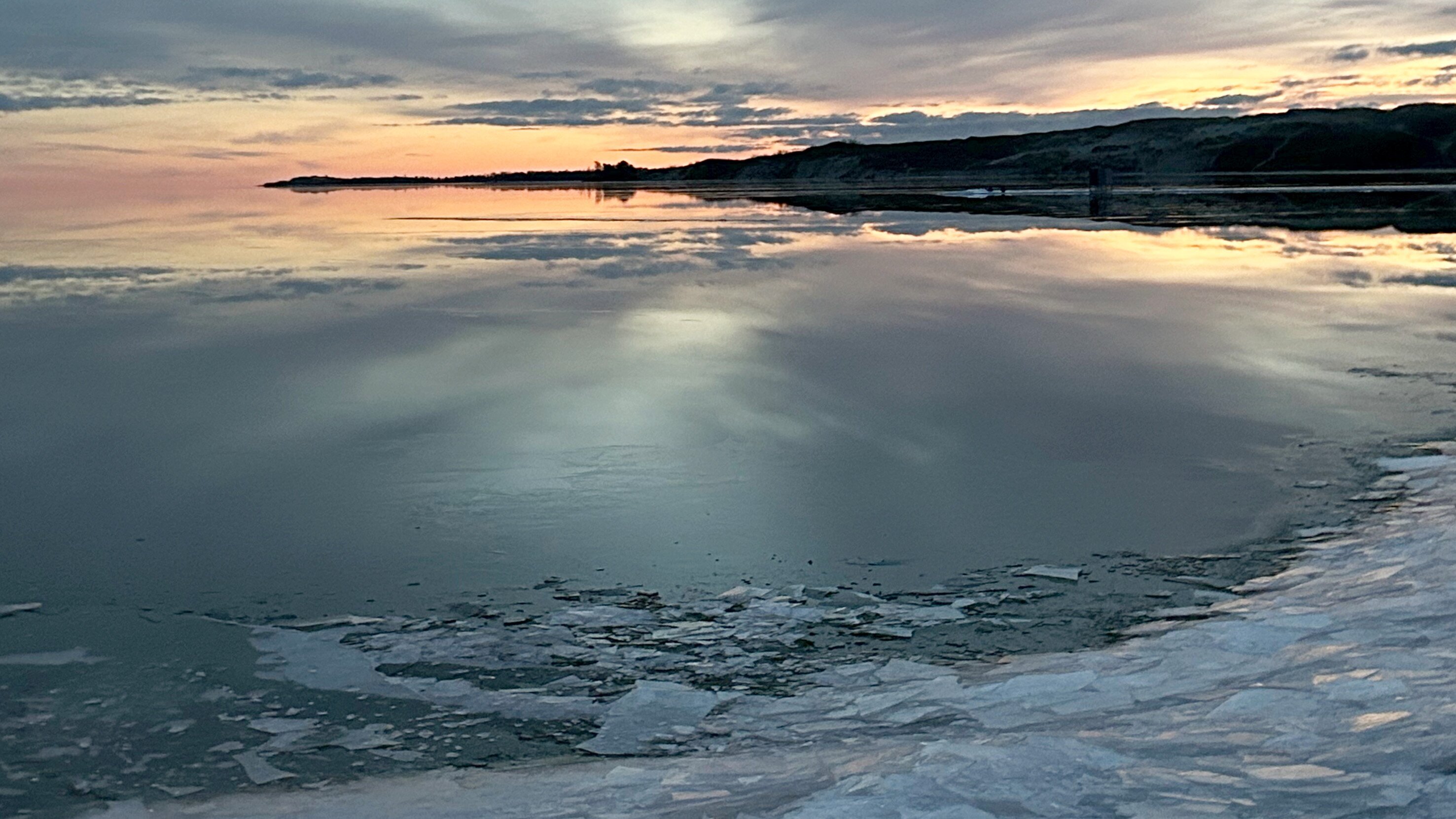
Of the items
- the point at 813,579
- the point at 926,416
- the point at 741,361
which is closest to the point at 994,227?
the point at 741,361

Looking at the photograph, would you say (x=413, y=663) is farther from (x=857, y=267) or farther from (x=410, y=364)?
(x=857, y=267)

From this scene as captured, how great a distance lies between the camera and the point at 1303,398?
8.39 metres

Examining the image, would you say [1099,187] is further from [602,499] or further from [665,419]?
[602,499]

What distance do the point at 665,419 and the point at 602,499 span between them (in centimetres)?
196

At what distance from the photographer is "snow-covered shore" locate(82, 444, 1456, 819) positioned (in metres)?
3.11

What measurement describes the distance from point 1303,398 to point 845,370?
11.3ft

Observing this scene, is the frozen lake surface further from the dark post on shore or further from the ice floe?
the dark post on shore

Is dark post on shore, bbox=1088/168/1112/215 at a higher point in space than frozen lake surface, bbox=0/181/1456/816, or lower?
higher

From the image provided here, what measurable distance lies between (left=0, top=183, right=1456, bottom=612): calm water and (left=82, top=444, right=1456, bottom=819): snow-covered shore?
40.0 inches

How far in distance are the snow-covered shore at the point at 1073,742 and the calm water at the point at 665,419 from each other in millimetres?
1017

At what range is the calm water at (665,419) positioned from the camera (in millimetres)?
5406

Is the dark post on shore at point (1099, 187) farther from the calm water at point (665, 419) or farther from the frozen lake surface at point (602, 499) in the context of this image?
the frozen lake surface at point (602, 499)

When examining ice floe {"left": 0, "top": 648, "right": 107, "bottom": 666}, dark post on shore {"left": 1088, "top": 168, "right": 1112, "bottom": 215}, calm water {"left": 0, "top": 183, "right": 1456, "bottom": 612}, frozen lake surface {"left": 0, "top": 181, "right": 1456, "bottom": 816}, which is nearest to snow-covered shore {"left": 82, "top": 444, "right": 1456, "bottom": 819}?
frozen lake surface {"left": 0, "top": 181, "right": 1456, "bottom": 816}

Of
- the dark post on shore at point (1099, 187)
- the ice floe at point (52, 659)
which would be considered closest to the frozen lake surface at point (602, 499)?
the ice floe at point (52, 659)
